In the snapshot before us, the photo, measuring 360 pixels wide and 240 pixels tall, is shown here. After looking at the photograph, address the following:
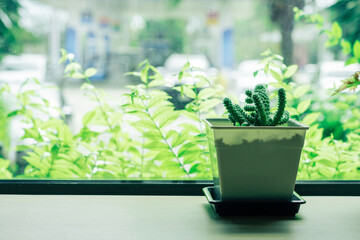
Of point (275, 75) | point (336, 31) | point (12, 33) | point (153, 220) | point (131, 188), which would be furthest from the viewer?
point (12, 33)

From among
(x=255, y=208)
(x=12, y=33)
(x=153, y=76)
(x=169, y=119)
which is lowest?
(x=255, y=208)

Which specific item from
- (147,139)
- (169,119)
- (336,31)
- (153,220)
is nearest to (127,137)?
(147,139)

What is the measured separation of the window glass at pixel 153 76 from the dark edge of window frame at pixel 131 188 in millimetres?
105

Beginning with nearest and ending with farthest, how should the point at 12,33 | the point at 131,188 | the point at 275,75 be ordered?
the point at 131,188, the point at 275,75, the point at 12,33

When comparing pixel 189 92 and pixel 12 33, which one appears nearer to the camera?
pixel 189 92

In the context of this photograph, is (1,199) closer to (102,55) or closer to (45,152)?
(45,152)

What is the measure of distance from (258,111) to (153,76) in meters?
0.35

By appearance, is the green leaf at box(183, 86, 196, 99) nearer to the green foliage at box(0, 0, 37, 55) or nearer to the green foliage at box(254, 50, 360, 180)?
the green foliage at box(254, 50, 360, 180)

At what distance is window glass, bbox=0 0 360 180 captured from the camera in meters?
0.93

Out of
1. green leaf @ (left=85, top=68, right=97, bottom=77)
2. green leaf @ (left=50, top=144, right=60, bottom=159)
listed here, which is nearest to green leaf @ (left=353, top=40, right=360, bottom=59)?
green leaf @ (left=85, top=68, right=97, bottom=77)

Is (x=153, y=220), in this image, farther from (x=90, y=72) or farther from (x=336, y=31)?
(x=336, y=31)

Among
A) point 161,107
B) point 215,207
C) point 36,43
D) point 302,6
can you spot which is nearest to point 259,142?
point 215,207

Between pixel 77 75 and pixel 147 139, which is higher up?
pixel 77 75

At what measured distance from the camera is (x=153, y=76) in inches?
37.0
